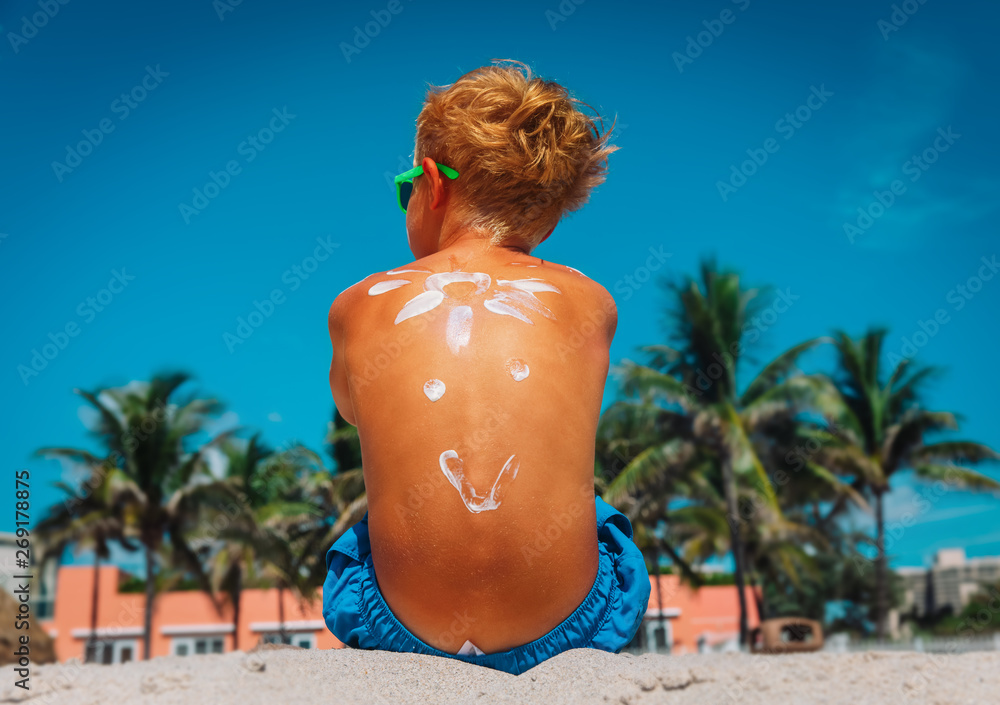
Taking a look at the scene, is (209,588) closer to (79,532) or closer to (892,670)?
(79,532)

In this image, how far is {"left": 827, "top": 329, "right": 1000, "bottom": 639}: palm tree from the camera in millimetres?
23656

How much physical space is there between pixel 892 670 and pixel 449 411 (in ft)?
3.45

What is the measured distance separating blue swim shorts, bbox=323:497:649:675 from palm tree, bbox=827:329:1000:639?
23.7 meters

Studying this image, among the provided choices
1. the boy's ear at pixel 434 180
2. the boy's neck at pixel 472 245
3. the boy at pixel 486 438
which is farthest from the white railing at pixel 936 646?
the boy's ear at pixel 434 180

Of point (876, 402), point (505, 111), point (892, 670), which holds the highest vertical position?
point (876, 402)

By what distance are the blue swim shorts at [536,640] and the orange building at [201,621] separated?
32.4 metres

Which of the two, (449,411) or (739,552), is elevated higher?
(449,411)

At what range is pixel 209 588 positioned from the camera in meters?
27.2

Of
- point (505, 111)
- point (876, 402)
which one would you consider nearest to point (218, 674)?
point (505, 111)

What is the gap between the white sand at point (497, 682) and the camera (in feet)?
4.26

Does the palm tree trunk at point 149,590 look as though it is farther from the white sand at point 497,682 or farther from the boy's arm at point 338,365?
the white sand at point 497,682

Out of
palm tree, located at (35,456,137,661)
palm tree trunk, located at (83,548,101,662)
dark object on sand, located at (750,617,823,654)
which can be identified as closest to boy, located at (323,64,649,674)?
dark object on sand, located at (750,617,823,654)

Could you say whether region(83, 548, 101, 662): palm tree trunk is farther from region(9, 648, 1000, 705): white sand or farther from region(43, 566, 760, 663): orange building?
region(9, 648, 1000, 705): white sand

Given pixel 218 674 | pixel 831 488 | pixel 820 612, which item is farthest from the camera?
pixel 820 612
